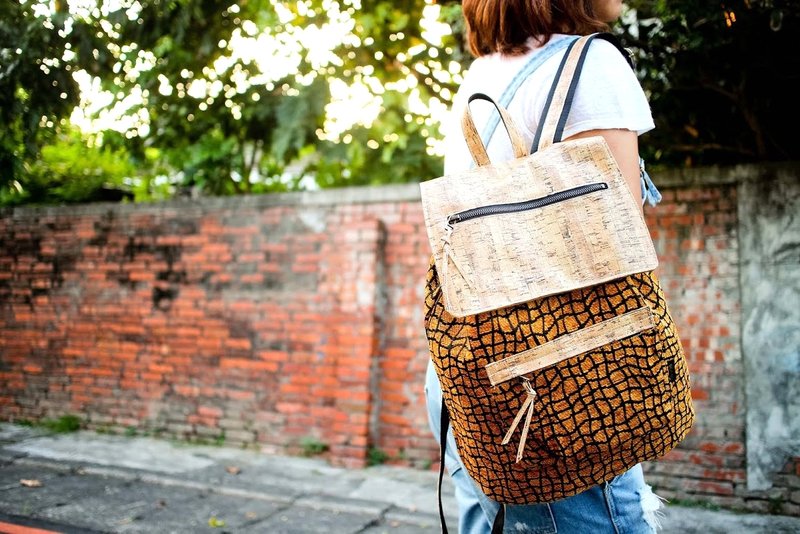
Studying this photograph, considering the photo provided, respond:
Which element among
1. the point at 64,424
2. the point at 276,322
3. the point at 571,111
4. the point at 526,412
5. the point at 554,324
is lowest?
the point at 64,424

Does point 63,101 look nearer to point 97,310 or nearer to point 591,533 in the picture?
point 97,310

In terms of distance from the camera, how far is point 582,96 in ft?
3.76

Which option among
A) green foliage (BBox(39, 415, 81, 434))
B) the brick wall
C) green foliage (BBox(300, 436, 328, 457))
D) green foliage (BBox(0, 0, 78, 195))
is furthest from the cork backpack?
green foliage (BBox(39, 415, 81, 434))

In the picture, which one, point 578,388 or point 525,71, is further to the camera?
point 525,71

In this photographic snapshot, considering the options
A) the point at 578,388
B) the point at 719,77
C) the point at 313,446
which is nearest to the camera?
the point at 578,388

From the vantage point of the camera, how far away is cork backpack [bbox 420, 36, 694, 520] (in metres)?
1.07

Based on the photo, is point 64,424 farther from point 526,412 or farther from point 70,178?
point 526,412

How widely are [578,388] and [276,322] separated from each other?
4.44m

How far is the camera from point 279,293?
17.4 ft

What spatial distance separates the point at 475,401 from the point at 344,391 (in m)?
3.87

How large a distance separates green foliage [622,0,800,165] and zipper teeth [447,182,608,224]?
3099 mm

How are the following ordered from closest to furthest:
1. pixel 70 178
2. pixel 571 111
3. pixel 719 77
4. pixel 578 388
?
pixel 578 388
pixel 571 111
pixel 719 77
pixel 70 178

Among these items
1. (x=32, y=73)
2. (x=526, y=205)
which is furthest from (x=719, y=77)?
(x=32, y=73)

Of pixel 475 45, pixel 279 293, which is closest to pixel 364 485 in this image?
pixel 279 293
